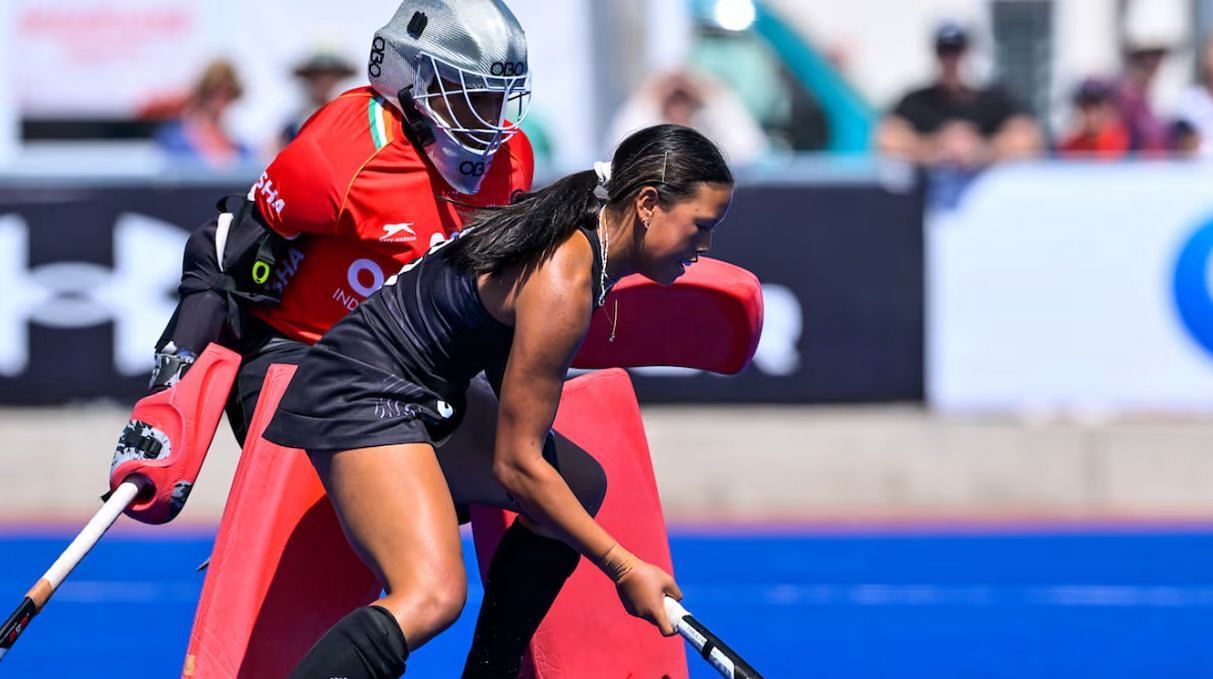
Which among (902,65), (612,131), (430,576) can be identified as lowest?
(430,576)

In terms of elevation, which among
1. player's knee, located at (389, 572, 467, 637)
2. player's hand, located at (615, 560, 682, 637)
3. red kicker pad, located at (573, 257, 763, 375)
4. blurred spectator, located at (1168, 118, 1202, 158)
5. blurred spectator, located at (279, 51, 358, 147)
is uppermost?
blurred spectator, located at (1168, 118, 1202, 158)

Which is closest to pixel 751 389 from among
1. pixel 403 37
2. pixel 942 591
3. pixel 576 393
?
pixel 942 591

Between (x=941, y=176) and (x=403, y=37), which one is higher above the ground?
(x=941, y=176)

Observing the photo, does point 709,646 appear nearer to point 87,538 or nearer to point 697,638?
point 697,638

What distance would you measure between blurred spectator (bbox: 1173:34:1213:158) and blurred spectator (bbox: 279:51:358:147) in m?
4.34

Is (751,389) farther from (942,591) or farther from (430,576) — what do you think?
(430,576)

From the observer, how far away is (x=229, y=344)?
16.5 ft

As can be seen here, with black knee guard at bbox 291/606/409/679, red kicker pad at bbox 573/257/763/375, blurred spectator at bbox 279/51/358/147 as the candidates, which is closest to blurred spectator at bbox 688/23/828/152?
blurred spectator at bbox 279/51/358/147

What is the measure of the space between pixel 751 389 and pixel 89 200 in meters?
3.20

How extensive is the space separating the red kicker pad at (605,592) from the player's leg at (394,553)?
675 mm

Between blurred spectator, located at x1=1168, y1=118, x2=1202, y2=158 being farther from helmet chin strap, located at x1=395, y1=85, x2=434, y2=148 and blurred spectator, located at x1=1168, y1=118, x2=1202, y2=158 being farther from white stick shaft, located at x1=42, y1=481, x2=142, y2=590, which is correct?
white stick shaft, located at x1=42, y1=481, x2=142, y2=590

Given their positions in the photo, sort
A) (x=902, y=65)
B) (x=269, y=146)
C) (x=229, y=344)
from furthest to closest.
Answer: (x=902, y=65)
(x=269, y=146)
(x=229, y=344)

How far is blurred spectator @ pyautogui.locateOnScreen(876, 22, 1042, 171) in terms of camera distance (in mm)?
9516

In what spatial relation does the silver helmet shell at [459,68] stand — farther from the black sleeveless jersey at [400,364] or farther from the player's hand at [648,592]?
the player's hand at [648,592]
